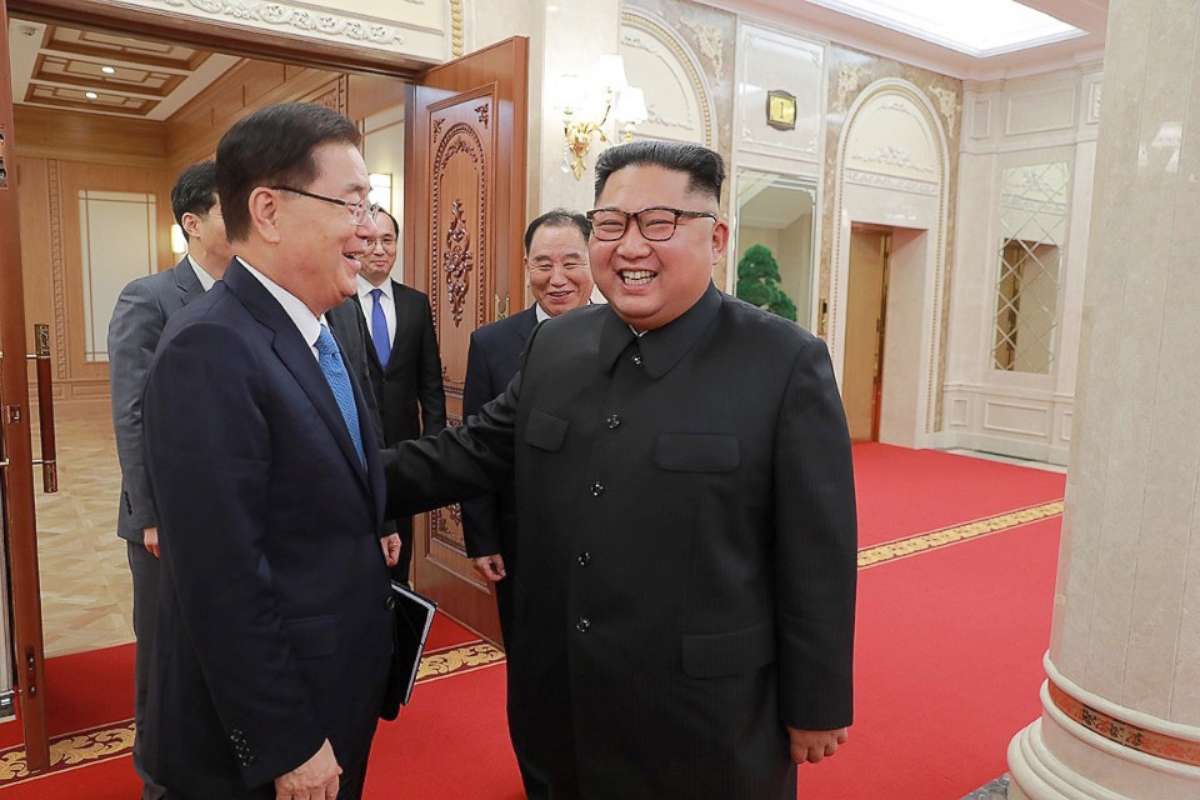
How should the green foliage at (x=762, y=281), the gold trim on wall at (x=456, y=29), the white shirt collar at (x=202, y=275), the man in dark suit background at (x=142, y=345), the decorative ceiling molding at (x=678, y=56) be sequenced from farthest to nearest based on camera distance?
the green foliage at (x=762, y=281) < the decorative ceiling molding at (x=678, y=56) < the gold trim on wall at (x=456, y=29) < the white shirt collar at (x=202, y=275) < the man in dark suit background at (x=142, y=345)

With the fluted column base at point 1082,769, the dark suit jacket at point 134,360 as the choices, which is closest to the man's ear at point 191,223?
the dark suit jacket at point 134,360

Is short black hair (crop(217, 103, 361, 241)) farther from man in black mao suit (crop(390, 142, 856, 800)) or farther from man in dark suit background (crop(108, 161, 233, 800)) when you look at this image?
man in dark suit background (crop(108, 161, 233, 800))

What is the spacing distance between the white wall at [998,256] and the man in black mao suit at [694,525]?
7745mm

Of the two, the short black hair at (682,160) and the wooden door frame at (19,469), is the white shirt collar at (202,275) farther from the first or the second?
the short black hair at (682,160)

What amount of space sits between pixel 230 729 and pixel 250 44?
332 centimetres

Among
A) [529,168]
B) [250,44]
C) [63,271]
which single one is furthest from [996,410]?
[63,271]

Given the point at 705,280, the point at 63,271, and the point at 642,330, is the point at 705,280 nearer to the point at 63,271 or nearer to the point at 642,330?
the point at 642,330

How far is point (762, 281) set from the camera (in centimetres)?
751

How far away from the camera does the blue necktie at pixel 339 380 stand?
1479mm

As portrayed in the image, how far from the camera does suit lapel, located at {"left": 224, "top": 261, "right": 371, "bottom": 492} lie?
1.32 m

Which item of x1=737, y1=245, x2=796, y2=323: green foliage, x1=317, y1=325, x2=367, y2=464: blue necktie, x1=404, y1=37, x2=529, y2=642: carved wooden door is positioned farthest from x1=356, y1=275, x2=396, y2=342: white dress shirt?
x1=737, y1=245, x2=796, y2=323: green foliage

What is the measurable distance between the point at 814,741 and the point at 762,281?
6.29 meters

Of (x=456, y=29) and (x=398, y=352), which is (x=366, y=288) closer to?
(x=398, y=352)

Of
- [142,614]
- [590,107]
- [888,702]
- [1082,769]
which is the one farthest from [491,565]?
[590,107]
